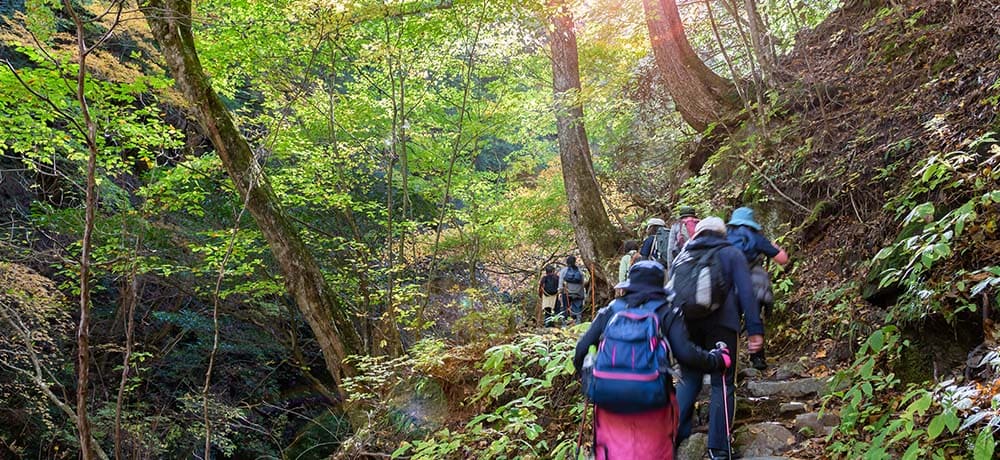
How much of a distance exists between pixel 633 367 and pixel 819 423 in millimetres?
1994

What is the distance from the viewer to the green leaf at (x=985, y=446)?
2.37 meters

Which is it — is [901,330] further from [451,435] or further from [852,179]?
[451,435]

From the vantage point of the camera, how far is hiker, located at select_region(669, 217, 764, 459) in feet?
10.9

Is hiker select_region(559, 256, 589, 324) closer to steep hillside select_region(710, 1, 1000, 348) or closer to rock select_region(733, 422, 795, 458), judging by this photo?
steep hillside select_region(710, 1, 1000, 348)

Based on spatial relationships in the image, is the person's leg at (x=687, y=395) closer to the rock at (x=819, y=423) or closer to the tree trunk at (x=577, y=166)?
the rock at (x=819, y=423)

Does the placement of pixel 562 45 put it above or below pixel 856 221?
above

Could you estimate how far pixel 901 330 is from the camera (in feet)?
12.7

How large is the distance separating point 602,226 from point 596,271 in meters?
0.83

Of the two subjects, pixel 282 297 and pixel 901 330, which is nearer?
pixel 901 330

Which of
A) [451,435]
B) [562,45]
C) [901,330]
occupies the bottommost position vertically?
[451,435]

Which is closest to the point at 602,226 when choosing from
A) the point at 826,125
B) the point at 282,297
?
the point at 826,125

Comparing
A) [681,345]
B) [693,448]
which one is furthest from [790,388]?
[681,345]

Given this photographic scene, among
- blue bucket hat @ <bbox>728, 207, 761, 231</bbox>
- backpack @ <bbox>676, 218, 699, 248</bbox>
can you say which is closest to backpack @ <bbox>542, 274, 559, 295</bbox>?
backpack @ <bbox>676, 218, 699, 248</bbox>

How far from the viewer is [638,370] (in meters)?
2.71
